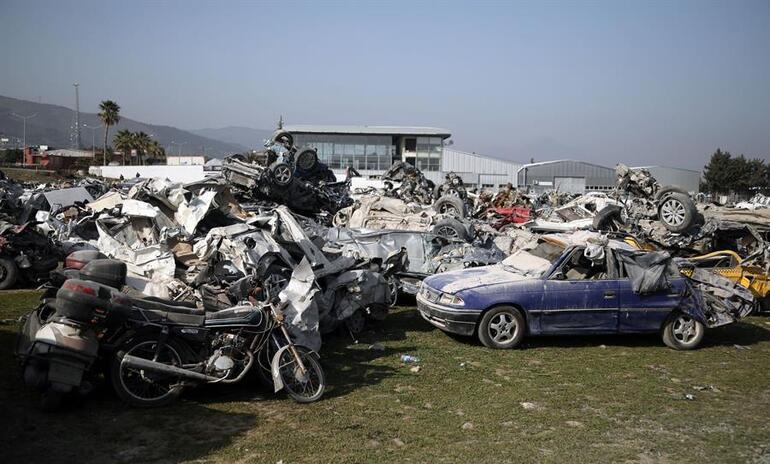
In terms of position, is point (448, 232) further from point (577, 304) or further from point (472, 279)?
point (577, 304)

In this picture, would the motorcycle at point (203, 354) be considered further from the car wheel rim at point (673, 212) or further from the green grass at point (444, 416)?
the car wheel rim at point (673, 212)

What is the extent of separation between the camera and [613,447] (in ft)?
16.5

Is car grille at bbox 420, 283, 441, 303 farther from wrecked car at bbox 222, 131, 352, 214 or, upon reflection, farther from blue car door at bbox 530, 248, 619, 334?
wrecked car at bbox 222, 131, 352, 214

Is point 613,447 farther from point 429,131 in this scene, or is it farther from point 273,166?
point 429,131

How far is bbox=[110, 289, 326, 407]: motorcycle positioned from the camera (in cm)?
534

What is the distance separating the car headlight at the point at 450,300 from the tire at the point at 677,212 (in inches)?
345

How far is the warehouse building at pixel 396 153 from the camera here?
5884 centimetres

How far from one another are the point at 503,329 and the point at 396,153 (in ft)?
183

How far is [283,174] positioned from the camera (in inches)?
638

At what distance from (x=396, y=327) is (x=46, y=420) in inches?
207

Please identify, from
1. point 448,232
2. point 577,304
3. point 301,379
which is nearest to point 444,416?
point 301,379

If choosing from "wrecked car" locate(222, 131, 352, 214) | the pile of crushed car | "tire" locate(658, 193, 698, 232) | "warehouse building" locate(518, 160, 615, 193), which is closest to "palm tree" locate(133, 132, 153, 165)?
"warehouse building" locate(518, 160, 615, 193)

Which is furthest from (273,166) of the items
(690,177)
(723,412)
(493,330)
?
(690,177)

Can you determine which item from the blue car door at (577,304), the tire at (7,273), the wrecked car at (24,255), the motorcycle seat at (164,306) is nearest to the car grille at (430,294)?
the blue car door at (577,304)
